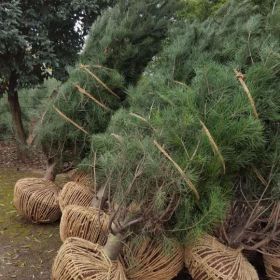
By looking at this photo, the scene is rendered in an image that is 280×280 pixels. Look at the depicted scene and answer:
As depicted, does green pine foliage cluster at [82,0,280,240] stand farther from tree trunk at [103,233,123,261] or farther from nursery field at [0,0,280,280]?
tree trunk at [103,233,123,261]

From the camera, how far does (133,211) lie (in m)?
2.26

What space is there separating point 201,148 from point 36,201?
5.77 ft

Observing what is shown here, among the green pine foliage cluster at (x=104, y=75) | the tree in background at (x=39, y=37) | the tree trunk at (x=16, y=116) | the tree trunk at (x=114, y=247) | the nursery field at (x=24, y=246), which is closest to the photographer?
the tree trunk at (x=114, y=247)

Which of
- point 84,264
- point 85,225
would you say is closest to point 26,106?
point 85,225

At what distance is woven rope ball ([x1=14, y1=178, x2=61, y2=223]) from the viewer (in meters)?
3.39

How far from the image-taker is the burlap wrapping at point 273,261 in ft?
8.50

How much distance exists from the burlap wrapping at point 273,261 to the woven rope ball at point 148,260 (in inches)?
25.0

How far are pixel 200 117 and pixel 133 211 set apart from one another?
0.66 m

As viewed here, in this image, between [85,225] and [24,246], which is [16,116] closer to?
[24,246]

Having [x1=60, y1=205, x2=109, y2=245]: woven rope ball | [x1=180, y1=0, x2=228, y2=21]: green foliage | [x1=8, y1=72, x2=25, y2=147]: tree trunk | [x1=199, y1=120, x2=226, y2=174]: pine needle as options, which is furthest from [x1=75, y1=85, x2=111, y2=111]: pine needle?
[x1=180, y1=0, x2=228, y2=21]: green foliage

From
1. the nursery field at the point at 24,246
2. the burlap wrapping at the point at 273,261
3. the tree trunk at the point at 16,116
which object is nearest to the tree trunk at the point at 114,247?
the nursery field at the point at 24,246

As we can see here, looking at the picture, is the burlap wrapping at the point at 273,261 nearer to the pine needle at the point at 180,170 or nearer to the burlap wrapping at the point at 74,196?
the pine needle at the point at 180,170

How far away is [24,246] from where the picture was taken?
312cm

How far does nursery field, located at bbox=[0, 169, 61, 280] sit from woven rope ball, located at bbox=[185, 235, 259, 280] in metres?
1.04
